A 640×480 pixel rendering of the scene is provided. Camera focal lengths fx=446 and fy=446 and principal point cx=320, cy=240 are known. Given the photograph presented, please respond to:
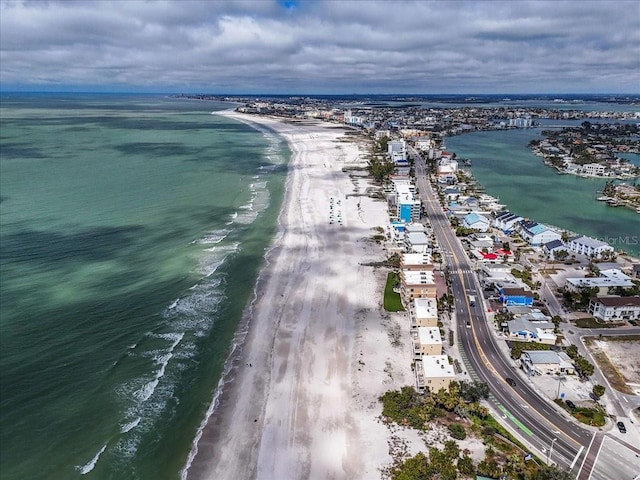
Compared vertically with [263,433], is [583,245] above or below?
above

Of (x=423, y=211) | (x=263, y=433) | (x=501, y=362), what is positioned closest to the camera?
(x=263, y=433)

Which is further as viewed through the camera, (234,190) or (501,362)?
(234,190)

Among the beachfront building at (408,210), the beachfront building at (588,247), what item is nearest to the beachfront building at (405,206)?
the beachfront building at (408,210)

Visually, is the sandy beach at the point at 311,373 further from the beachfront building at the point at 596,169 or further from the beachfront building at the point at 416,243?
the beachfront building at the point at 596,169

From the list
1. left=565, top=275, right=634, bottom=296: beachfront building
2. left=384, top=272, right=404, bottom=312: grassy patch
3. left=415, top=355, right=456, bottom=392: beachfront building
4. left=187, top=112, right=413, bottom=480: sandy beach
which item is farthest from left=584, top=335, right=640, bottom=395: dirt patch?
left=384, top=272, right=404, bottom=312: grassy patch

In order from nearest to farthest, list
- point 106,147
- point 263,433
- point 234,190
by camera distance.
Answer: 1. point 263,433
2. point 234,190
3. point 106,147

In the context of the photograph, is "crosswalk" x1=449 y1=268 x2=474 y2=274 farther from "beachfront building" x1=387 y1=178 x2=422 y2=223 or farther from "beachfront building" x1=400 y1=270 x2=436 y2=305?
"beachfront building" x1=387 y1=178 x2=422 y2=223

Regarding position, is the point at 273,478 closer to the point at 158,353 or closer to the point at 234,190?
the point at 158,353

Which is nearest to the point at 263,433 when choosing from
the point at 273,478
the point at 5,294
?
the point at 273,478
